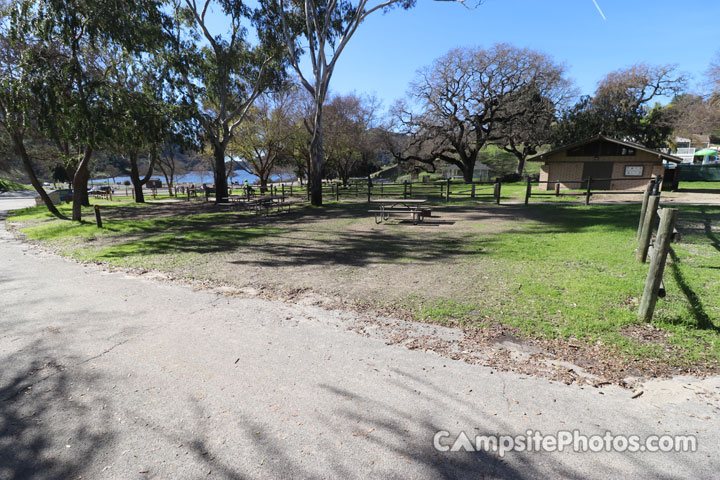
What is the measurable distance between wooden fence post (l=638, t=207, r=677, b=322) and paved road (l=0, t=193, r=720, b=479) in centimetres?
123

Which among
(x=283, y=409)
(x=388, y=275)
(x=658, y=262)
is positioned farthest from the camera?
(x=388, y=275)

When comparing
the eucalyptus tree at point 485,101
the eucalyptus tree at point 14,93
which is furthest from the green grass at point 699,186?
the eucalyptus tree at point 14,93

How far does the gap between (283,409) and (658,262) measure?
14.5 feet

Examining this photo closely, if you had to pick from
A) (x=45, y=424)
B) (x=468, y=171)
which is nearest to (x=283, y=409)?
(x=45, y=424)

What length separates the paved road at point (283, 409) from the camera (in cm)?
231

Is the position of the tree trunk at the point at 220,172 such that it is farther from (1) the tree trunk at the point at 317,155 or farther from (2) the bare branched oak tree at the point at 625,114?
(2) the bare branched oak tree at the point at 625,114

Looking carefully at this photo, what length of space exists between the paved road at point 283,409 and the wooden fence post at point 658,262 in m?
1.23

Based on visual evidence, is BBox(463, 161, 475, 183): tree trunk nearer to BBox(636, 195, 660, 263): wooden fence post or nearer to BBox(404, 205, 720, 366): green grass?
BBox(404, 205, 720, 366): green grass

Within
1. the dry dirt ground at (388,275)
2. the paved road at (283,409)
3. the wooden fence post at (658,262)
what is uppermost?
the wooden fence post at (658,262)

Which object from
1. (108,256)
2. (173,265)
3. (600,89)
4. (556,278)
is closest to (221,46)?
(108,256)

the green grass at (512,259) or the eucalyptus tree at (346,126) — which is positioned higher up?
the eucalyptus tree at (346,126)

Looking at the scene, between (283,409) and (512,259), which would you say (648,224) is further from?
(283,409)

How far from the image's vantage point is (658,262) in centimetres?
402

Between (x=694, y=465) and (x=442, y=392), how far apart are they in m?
1.66
